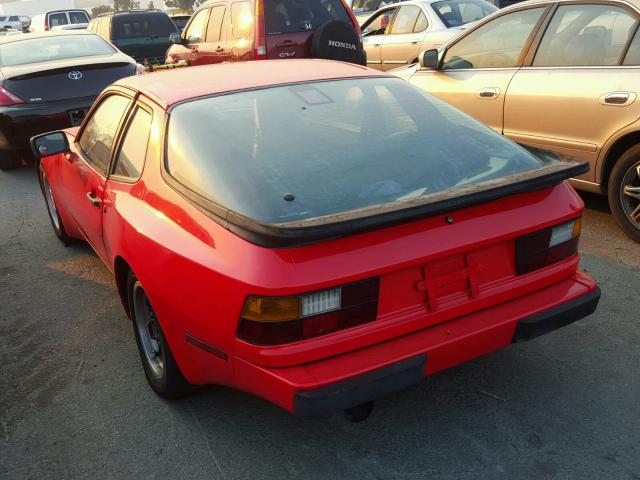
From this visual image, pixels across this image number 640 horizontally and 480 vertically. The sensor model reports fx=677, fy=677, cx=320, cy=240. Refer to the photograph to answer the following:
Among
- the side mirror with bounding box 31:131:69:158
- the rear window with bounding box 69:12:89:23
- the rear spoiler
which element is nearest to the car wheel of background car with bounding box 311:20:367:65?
the side mirror with bounding box 31:131:69:158

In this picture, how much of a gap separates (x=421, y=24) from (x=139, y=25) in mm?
8622

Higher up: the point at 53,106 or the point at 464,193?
the point at 464,193

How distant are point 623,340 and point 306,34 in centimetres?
687

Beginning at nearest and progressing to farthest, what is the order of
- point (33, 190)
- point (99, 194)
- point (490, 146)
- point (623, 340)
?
point (490, 146), point (623, 340), point (99, 194), point (33, 190)

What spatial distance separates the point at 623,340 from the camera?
3.31 m

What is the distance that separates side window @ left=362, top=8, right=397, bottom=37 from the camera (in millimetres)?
11148

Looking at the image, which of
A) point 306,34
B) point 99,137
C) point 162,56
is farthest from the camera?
point 162,56

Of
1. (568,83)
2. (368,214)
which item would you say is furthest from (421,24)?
(368,214)

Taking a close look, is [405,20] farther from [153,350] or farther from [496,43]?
[153,350]

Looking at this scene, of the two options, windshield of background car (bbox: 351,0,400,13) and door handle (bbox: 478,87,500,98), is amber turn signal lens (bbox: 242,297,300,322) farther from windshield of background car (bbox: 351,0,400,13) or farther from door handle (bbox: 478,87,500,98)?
windshield of background car (bbox: 351,0,400,13)

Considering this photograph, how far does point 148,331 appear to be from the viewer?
3184mm

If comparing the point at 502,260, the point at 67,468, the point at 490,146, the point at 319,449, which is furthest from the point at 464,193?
the point at 67,468

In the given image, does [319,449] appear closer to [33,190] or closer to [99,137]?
[99,137]

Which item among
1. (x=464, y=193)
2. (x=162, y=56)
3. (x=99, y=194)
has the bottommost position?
(x=162, y=56)
